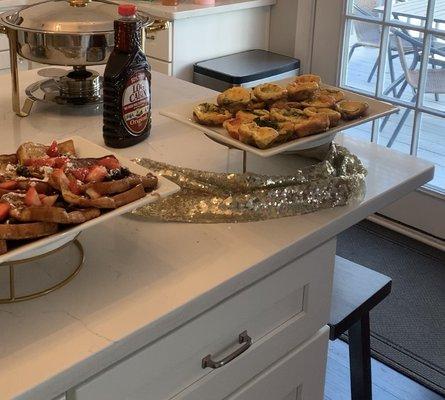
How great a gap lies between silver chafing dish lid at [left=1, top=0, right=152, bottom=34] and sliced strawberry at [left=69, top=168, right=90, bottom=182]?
49 cm

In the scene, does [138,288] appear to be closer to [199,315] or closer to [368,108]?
[199,315]

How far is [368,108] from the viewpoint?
124cm

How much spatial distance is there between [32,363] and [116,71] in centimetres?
57

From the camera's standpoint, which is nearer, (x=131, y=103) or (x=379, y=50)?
(x=131, y=103)

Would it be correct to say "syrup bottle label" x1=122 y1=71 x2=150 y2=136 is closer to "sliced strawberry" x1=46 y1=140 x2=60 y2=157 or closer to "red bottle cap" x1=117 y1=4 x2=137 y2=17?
"red bottle cap" x1=117 y1=4 x2=137 y2=17

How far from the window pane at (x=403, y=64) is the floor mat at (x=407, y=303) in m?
0.49

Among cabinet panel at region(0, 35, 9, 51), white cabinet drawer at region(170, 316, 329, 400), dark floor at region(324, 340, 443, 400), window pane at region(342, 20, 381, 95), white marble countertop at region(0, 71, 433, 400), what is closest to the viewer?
white marble countertop at region(0, 71, 433, 400)

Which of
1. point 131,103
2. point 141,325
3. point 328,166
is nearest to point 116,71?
point 131,103

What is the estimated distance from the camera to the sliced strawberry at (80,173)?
942 millimetres

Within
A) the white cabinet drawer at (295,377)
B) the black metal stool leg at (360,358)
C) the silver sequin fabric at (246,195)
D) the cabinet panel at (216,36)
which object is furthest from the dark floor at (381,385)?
the cabinet panel at (216,36)

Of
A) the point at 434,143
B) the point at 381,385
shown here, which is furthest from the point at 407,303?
the point at 434,143

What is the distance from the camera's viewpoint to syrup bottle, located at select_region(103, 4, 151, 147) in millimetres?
1205

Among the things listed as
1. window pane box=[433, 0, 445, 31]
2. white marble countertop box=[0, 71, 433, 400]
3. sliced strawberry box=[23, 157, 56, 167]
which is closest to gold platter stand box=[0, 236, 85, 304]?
white marble countertop box=[0, 71, 433, 400]

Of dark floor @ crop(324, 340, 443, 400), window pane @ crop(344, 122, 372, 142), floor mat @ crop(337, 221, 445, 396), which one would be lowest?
dark floor @ crop(324, 340, 443, 400)
